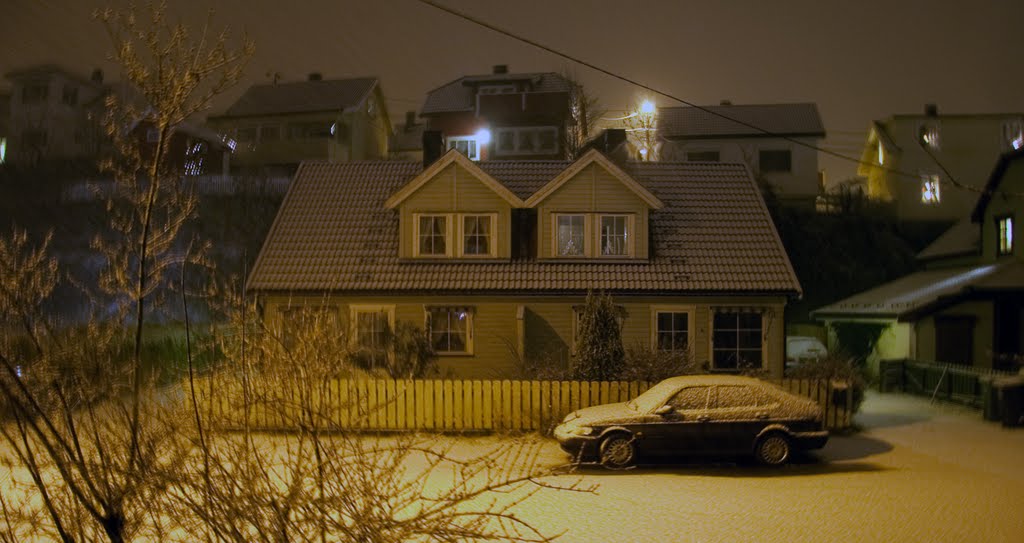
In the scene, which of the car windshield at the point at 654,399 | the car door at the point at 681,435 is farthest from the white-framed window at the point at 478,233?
the car door at the point at 681,435

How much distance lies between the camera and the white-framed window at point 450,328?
23156 mm

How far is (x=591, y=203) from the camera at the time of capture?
24078 millimetres


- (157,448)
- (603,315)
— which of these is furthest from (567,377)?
(157,448)

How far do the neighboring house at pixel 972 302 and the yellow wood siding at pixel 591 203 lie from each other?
10.2 meters

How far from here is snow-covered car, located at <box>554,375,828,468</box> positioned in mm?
14602

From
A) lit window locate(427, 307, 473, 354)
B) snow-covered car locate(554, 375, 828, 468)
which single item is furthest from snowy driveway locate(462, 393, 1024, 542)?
lit window locate(427, 307, 473, 354)

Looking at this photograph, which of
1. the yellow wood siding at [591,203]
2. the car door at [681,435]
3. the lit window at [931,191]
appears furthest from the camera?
the lit window at [931,191]

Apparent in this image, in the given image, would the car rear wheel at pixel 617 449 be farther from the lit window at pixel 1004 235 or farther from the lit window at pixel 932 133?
the lit window at pixel 932 133

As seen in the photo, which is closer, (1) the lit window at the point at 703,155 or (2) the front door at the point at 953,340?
(2) the front door at the point at 953,340

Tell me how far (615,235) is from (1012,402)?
34.4ft

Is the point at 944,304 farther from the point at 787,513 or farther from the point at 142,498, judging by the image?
the point at 142,498

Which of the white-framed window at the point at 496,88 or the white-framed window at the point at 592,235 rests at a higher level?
the white-framed window at the point at 496,88

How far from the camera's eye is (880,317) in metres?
29.5

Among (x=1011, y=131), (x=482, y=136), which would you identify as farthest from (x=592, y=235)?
(x=1011, y=131)
